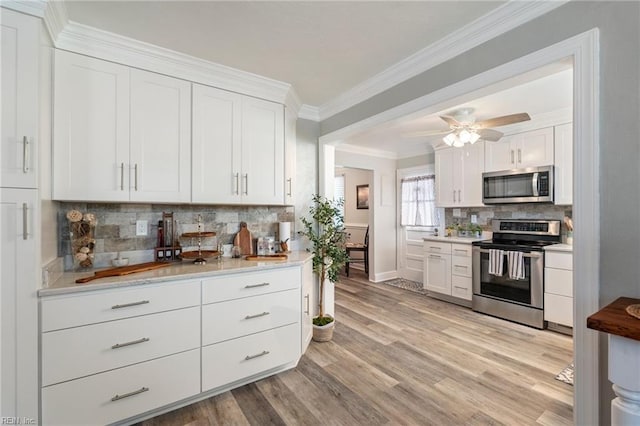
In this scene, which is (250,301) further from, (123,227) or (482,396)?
(482,396)

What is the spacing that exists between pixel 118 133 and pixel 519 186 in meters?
4.40

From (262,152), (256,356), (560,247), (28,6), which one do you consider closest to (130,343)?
(256,356)

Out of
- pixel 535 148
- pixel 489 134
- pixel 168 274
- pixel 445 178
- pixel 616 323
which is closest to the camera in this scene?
pixel 616 323

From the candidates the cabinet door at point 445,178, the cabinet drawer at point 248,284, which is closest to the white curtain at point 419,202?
the cabinet door at point 445,178

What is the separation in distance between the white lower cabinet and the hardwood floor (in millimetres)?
677

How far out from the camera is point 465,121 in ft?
10.7

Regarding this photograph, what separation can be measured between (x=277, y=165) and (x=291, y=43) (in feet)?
3.49

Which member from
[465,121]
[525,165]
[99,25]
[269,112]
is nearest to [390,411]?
[269,112]

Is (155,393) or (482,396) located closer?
(155,393)

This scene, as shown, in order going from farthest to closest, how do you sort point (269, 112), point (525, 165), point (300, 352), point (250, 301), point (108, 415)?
point (525, 165)
point (269, 112)
point (300, 352)
point (250, 301)
point (108, 415)

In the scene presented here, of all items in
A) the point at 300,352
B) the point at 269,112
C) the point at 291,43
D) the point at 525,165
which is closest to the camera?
the point at 291,43

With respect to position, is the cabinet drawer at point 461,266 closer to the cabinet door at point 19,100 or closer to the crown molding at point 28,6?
the cabinet door at point 19,100

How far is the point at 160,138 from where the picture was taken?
7.21ft

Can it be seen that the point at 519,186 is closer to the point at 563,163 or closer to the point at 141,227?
the point at 563,163
